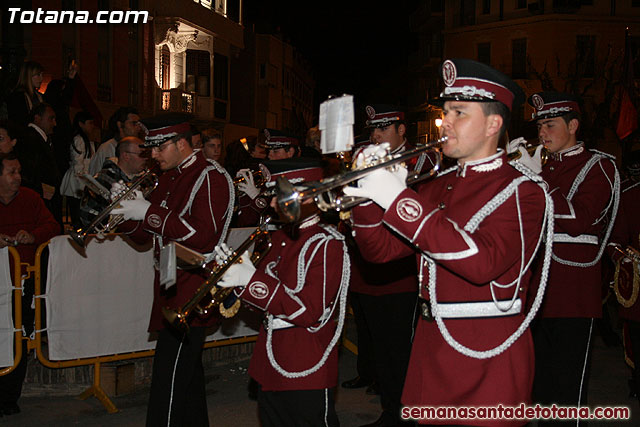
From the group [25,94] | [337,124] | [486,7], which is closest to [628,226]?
[337,124]

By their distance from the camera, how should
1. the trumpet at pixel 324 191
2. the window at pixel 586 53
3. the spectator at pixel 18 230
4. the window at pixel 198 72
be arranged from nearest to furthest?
the trumpet at pixel 324 191 → the spectator at pixel 18 230 → the window at pixel 198 72 → the window at pixel 586 53

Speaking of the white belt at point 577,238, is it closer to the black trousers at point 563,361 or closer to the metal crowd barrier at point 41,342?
the black trousers at point 563,361

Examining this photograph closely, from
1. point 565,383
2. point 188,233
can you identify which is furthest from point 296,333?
point 565,383

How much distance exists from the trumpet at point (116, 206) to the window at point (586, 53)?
35.6m

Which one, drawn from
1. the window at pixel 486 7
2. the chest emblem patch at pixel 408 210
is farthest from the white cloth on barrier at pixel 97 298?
the window at pixel 486 7

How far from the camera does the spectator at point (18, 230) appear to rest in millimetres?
6246

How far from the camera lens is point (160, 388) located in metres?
4.84

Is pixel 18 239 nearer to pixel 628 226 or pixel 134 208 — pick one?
pixel 134 208

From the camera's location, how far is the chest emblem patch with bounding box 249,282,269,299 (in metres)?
3.69

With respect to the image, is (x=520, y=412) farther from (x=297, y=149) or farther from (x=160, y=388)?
(x=297, y=149)

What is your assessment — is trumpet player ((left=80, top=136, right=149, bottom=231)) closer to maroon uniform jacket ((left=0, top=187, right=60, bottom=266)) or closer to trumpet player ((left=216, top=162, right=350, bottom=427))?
maroon uniform jacket ((left=0, top=187, right=60, bottom=266))

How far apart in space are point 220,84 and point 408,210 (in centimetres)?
3132

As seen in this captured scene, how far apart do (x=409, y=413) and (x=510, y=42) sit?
3970 centimetres

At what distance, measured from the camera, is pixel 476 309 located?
117 inches
